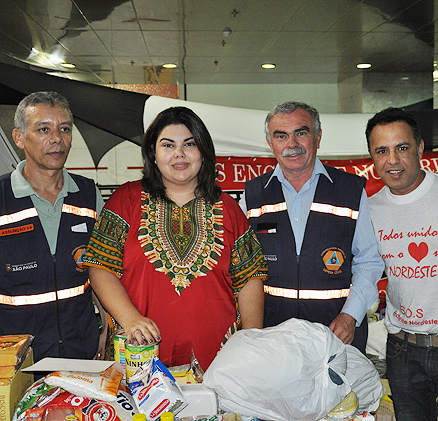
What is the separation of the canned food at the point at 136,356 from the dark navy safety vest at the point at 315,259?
84 centimetres

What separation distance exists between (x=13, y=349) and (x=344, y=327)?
46.2 inches

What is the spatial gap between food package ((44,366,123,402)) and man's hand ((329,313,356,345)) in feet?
2.99

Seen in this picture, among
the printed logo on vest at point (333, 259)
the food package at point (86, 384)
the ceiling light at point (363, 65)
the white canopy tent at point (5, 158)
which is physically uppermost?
the ceiling light at point (363, 65)

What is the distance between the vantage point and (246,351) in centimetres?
133

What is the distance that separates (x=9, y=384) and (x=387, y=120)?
171 centimetres

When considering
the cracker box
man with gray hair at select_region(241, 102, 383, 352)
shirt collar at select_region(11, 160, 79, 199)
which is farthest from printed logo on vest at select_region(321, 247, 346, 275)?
the cracker box

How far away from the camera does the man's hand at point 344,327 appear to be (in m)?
1.83

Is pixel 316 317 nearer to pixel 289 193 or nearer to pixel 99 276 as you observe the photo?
pixel 289 193

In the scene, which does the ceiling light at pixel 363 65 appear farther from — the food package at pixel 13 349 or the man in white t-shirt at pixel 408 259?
the food package at pixel 13 349

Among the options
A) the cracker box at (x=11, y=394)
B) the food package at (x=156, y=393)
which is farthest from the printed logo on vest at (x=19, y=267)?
the food package at (x=156, y=393)

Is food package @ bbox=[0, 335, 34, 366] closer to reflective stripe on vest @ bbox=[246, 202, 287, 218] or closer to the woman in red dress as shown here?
the woman in red dress

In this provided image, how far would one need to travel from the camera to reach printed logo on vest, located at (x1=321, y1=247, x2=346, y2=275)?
204 centimetres

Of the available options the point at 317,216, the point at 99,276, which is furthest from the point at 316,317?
Result: the point at 99,276

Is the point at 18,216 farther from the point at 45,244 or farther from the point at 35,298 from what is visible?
the point at 35,298
